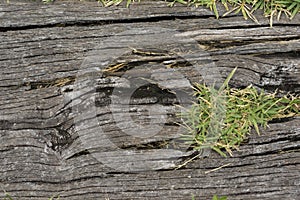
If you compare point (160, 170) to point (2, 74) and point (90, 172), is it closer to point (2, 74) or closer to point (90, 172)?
point (90, 172)

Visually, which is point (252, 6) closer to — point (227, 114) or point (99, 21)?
point (227, 114)

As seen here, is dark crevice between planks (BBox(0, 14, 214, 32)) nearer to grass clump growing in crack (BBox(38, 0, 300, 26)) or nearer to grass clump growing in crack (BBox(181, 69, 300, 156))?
grass clump growing in crack (BBox(38, 0, 300, 26))

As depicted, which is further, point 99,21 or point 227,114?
point 99,21

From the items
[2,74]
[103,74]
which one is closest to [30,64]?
[2,74]

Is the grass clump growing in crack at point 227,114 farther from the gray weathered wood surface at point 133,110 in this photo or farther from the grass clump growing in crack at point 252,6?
the grass clump growing in crack at point 252,6

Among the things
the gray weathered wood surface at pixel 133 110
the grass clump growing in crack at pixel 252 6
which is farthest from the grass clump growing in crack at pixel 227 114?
the grass clump growing in crack at pixel 252 6

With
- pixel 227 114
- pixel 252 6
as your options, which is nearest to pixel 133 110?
pixel 227 114
